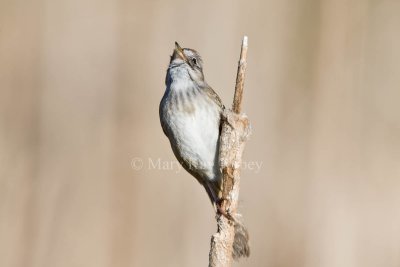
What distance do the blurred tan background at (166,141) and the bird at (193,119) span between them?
0.39m

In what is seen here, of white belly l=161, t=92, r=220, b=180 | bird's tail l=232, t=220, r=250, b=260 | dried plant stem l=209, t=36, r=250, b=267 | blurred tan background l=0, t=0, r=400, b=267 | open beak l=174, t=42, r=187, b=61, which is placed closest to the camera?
dried plant stem l=209, t=36, r=250, b=267

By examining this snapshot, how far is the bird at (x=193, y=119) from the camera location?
288 centimetres

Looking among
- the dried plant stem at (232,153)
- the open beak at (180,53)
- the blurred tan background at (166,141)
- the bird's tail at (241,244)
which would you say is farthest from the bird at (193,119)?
the dried plant stem at (232,153)

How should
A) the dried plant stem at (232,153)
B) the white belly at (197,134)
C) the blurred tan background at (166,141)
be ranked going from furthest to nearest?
the blurred tan background at (166,141) < the white belly at (197,134) < the dried plant stem at (232,153)

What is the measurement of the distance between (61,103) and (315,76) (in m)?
1.33

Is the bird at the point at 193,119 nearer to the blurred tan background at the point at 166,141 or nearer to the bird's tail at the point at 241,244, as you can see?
the bird's tail at the point at 241,244

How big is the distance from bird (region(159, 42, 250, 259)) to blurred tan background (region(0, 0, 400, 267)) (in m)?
0.39

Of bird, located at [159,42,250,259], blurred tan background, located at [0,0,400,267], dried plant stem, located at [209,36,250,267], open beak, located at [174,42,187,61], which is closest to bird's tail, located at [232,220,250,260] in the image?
bird, located at [159,42,250,259]

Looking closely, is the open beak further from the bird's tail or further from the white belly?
A: the bird's tail

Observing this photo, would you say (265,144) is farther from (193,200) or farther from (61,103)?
(61,103)

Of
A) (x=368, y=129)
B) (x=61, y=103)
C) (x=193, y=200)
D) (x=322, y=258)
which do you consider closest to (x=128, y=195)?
(x=193, y=200)

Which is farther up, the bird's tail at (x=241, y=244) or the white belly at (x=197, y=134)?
the white belly at (x=197, y=134)

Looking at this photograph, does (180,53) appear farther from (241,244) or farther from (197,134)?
(241,244)

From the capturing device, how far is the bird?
288cm
